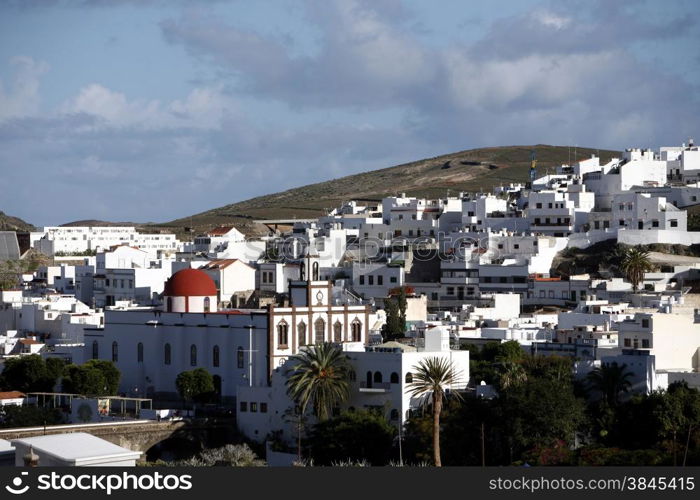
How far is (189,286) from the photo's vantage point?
86.3 meters

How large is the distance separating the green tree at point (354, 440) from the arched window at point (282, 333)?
9.82 m

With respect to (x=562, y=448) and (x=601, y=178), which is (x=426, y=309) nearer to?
(x=601, y=178)

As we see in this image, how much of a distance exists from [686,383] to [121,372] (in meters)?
29.4

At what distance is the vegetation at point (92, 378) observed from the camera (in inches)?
3238

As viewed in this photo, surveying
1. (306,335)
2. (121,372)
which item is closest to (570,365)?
(306,335)

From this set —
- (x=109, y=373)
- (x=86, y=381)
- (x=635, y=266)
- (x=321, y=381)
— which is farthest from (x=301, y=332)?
(x=635, y=266)

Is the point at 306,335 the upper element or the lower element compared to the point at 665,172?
lower

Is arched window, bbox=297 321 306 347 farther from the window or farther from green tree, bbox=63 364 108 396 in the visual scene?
green tree, bbox=63 364 108 396

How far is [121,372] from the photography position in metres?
86.4

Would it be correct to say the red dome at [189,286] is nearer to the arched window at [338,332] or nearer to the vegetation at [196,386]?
the vegetation at [196,386]

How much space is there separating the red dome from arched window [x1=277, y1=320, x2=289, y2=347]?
7329mm

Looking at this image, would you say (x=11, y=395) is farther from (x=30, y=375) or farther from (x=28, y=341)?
(x=28, y=341)

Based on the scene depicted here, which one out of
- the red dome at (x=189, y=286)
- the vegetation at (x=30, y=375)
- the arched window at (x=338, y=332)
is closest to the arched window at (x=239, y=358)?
the arched window at (x=338, y=332)

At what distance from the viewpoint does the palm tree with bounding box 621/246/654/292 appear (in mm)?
104375
